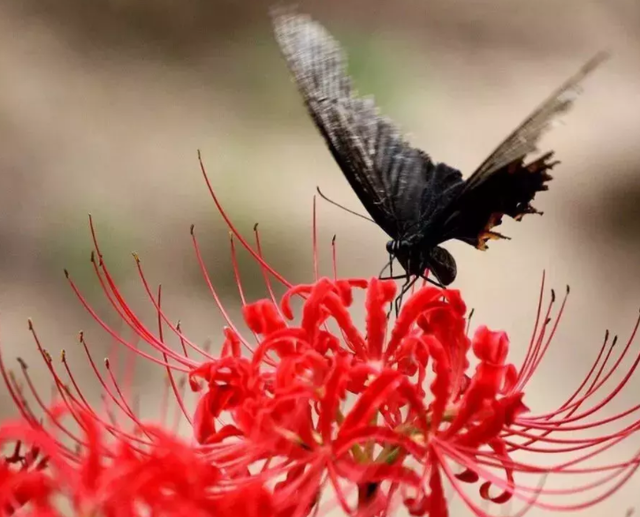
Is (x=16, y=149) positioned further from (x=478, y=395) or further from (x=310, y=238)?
(x=478, y=395)

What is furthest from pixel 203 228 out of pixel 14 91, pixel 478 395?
pixel 478 395

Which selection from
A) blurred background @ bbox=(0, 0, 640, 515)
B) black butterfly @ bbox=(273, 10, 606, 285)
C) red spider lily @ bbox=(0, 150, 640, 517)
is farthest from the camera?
blurred background @ bbox=(0, 0, 640, 515)

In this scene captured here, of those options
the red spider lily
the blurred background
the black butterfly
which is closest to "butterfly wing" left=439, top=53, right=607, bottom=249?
the black butterfly

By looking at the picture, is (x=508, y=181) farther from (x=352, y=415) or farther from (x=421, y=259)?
(x=352, y=415)

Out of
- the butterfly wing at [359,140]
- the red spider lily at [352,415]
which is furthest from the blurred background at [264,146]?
the red spider lily at [352,415]

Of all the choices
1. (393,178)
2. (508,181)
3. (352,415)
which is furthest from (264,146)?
(352,415)

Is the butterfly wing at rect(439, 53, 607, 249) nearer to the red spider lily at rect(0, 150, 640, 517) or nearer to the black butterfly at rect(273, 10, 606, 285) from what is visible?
the black butterfly at rect(273, 10, 606, 285)

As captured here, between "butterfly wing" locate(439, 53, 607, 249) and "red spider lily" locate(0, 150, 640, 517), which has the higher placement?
"butterfly wing" locate(439, 53, 607, 249)
